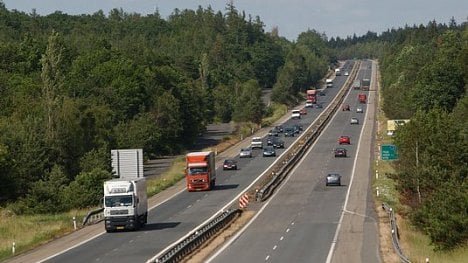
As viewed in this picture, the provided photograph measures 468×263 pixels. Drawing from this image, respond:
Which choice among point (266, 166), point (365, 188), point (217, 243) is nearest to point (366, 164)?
point (266, 166)

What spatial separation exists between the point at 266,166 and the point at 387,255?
61604 millimetres

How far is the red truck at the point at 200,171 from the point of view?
82287 millimetres

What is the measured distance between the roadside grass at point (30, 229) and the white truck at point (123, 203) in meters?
3.82

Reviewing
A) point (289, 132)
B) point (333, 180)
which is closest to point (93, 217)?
point (333, 180)

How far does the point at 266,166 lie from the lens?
107 meters

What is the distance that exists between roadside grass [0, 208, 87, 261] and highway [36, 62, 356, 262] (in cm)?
300

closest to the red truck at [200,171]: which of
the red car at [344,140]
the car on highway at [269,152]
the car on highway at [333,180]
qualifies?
the car on highway at [333,180]

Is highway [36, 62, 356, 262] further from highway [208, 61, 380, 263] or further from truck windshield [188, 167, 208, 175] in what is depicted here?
highway [208, 61, 380, 263]

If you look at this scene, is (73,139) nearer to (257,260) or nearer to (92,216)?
(92,216)

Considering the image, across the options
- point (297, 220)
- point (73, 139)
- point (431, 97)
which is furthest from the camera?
A: point (431, 97)

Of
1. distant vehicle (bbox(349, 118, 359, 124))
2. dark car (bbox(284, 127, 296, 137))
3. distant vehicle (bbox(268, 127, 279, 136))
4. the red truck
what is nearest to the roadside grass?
the red truck

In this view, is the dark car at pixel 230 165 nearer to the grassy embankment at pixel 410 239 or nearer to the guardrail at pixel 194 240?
the grassy embankment at pixel 410 239

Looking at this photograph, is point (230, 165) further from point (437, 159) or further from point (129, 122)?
point (437, 159)

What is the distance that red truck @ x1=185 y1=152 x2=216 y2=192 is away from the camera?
3240 inches
